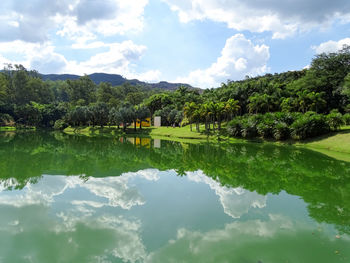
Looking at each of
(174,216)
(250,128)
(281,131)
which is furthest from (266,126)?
(174,216)

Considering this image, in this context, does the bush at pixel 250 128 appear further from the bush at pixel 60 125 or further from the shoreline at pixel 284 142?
the bush at pixel 60 125

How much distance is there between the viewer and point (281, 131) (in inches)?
1496

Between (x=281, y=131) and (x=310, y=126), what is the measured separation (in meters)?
4.12

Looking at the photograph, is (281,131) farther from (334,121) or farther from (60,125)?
(60,125)

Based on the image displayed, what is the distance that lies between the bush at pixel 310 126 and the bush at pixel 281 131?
133 cm

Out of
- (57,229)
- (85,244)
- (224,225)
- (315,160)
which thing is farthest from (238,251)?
(315,160)

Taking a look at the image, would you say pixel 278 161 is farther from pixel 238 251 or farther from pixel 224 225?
pixel 238 251

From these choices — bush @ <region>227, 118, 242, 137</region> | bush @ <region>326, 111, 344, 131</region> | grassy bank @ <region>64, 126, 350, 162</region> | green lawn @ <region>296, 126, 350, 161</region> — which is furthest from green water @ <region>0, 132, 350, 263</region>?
bush @ <region>227, 118, 242, 137</region>

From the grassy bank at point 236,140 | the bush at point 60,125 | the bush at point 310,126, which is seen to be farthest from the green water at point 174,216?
the bush at point 60,125

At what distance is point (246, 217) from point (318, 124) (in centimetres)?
3187

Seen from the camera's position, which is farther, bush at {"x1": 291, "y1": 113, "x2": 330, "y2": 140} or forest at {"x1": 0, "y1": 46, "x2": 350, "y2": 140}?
forest at {"x1": 0, "y1": 46, "x2": 350, "y2": 140}

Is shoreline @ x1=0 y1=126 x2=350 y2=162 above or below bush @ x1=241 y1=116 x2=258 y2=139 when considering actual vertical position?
below

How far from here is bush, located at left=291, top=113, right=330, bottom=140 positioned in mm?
35406

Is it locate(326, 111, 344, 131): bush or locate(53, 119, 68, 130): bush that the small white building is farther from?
locate(326, 111, 344, 131): bush
